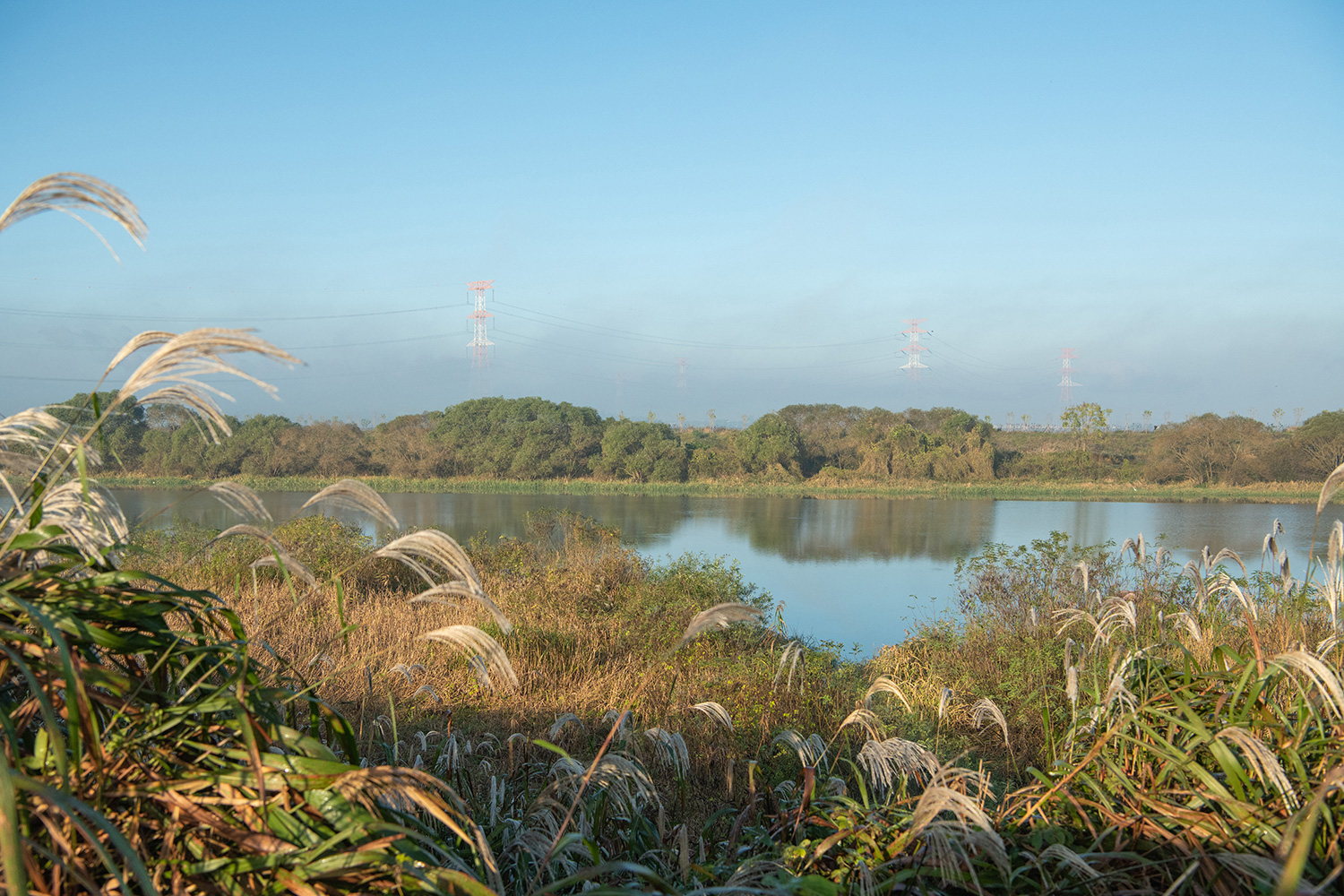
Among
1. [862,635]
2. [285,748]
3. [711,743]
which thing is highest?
[285,748]

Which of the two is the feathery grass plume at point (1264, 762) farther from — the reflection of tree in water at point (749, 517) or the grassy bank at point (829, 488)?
the grassy bank at point (829, 488)

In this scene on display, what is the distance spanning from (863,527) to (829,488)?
1255cm

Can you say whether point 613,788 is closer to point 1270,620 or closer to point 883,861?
point 883,861

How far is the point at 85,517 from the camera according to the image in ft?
4.09

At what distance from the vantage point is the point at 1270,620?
4.60 m

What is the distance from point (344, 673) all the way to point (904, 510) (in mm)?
23129

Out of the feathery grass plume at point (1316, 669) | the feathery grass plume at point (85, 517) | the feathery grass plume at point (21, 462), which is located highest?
the feathery grass plume at point (21, 462)

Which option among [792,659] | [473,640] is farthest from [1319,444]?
[473,640]

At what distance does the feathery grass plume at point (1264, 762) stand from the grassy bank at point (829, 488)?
29.7 m

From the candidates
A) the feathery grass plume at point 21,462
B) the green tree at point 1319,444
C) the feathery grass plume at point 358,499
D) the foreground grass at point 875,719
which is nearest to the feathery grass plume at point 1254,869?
the foreground grass at point 875,719

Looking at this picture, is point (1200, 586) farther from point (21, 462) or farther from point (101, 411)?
point (21, 462)

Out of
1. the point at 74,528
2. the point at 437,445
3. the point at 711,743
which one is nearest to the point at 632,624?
the point at 711,743

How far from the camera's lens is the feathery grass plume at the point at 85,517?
115 centimetres

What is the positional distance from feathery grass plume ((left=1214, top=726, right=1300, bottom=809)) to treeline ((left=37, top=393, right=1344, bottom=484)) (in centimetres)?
3466
